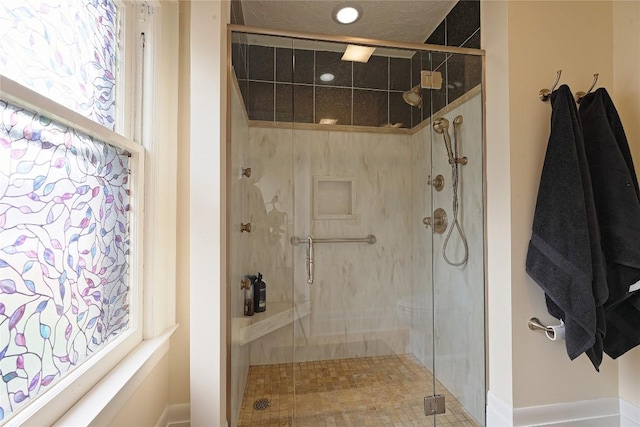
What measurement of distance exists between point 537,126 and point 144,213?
1889mm

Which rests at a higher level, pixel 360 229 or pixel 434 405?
pixel 360 229

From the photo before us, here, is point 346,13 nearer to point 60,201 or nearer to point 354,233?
point 354,233

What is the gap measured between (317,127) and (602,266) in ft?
5.87

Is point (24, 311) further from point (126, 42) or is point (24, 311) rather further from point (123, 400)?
point (126, 42)

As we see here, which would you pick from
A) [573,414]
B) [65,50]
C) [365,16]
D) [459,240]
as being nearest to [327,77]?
[365,16]

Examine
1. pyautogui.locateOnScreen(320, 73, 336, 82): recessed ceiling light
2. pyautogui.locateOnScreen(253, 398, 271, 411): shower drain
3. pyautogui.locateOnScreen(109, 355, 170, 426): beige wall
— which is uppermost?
pyautogui.locateOnScreen(320, 73, 336, 82): recessed ceiling light

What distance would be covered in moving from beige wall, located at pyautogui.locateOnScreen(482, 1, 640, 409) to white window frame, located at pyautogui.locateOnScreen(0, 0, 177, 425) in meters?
1.62

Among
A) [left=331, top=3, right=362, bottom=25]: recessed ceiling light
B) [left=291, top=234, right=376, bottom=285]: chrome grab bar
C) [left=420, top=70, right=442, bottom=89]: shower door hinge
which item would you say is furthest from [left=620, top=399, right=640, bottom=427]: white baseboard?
[left=331, top=3, right=362, bottom=25]: recessed ceiling light

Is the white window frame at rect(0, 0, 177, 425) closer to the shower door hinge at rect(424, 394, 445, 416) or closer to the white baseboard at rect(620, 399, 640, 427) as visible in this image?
the shower door hinge at rect(424, 394, 445, 416)

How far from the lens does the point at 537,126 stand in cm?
147

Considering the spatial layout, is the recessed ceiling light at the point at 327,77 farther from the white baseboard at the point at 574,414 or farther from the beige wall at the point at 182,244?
the white baseboard at the point at 574,414

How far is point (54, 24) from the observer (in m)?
0.84

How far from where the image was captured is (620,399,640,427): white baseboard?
4.70 feet

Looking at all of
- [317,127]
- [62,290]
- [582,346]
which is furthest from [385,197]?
[62,290]
